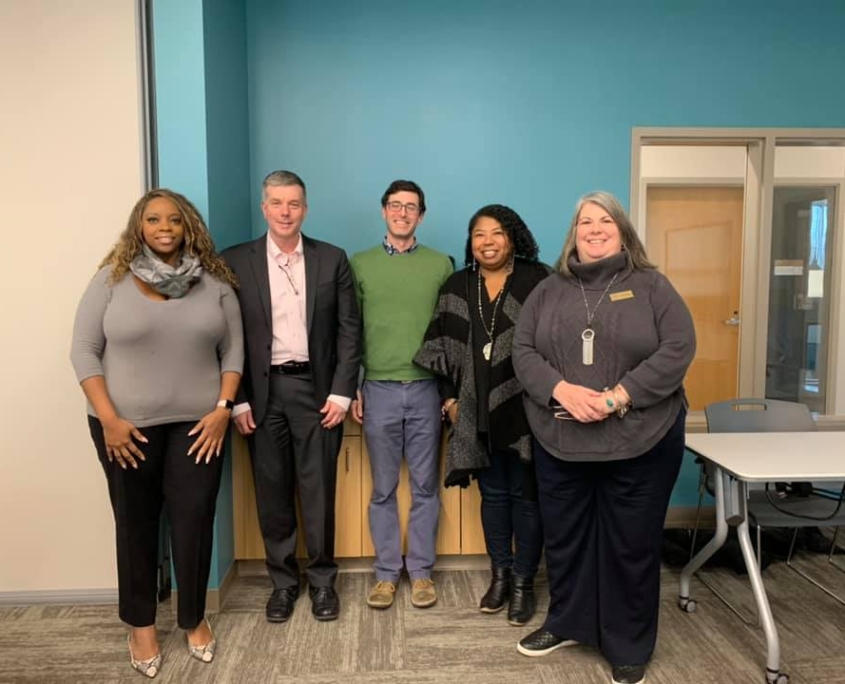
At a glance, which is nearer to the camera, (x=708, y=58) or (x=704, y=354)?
(x=708, y=58)

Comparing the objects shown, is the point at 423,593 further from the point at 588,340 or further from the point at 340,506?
the point at 588,340

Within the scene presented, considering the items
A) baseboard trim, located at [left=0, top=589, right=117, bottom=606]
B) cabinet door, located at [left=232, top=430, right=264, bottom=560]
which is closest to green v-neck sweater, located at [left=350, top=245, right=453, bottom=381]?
cabinet door, located at [left=232, top=430, right=264, bottom=560]

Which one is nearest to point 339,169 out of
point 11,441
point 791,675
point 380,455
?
point 380,455

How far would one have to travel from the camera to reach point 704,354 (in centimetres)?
441

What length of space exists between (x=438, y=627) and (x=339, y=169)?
6.87 ft

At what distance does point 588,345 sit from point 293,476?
1307 mm

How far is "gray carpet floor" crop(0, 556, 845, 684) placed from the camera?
208 cm

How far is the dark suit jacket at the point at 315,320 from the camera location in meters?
2.34

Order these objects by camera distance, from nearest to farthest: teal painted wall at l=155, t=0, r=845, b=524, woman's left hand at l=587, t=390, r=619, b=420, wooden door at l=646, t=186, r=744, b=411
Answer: woman's left hand at l=587, t=390, r=619, b=420, teal painted wall at l=155, t=0, r=845, b=524, wooden door at l=646, t=186, r=744, b=411

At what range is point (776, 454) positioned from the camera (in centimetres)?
229

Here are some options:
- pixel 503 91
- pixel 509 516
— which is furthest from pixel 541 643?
pixel 503 91

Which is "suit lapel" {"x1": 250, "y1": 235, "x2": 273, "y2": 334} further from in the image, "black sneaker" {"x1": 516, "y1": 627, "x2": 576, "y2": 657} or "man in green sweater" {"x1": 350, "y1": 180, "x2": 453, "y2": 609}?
"black sneaker" {"x1": 516, "y1": 627, "x2": 576, "y2": 657}

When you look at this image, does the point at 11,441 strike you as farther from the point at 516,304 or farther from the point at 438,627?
the point at 516,304

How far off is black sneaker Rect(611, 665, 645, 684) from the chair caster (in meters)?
0.56
